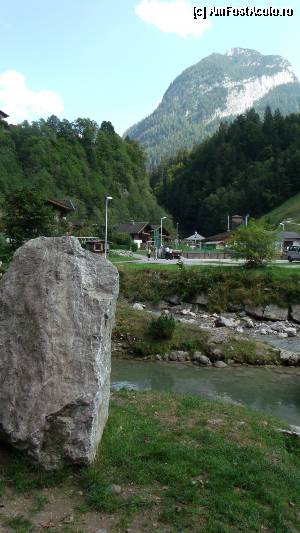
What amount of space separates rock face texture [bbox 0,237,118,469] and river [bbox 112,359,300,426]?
33.5ft

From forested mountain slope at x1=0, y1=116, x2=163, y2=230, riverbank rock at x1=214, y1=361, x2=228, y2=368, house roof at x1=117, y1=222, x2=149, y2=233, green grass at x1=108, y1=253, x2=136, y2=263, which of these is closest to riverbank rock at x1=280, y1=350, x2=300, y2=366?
riverbank rock at x1=214, y1=361, x2=228, y2=368

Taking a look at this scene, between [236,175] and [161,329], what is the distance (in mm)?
142079

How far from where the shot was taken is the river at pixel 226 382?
18.3 metres

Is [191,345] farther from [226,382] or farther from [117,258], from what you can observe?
[117,258]

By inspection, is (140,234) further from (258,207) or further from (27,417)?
(27,417)

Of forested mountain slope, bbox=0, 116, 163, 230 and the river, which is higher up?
forested mountain slope, bbox=0, 116, 163, 230

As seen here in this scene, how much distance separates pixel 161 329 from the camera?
26.1 meters

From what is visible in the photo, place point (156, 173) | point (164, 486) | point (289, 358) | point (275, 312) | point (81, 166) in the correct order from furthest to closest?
1. point (156, 173)
2. point (81, 166)
3. point (275, 312)
4. point (289, 358)
5. point (164, 486)

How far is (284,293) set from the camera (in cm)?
3938

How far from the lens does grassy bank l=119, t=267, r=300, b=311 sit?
129ft

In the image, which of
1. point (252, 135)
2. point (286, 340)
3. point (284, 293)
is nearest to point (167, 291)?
point (284, 293)

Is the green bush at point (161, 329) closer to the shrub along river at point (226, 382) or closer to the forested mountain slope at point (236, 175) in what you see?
the shrub along river at point (226, 382)

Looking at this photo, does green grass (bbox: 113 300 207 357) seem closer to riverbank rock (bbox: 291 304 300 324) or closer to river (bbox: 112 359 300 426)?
river (bbox: 112 359 300 426)

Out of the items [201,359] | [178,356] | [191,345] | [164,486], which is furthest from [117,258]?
[164,486]
